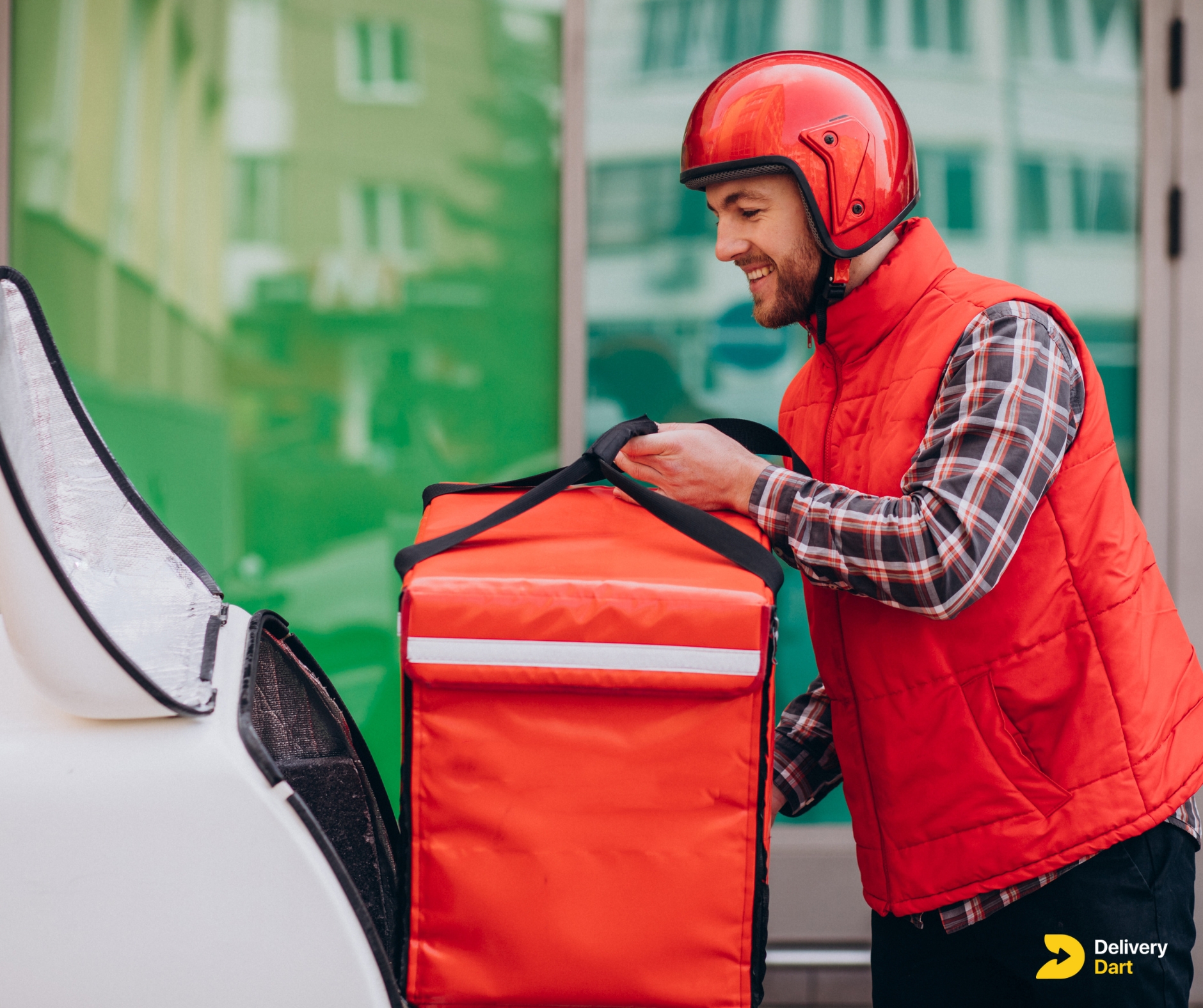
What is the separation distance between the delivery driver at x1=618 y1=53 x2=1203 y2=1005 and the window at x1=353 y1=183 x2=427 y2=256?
186 cm

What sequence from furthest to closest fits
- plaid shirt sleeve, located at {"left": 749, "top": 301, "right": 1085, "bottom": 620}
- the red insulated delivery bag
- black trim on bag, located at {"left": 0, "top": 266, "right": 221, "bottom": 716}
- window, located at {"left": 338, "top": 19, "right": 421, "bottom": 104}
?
window, located at {"left": 338, "top": 19, "right": 421, "bottom": 104} → plaid shirt sleeve, located at {"left": 749, "top": 301, "right": 1085, "bottom": 620} → the red insulated delivery bag → black trim on bag, located at {"left": 0, "top": 266, "right": 221, "bottom": 716}

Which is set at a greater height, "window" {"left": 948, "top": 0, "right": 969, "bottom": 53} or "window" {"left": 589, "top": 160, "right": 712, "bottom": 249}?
"window" {"left": 948, "top": 0, "right": 969, "bottom": 53}

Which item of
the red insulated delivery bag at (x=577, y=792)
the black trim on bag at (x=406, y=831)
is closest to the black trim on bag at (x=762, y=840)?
the red insulated delivery bag at (x=577, y=792)

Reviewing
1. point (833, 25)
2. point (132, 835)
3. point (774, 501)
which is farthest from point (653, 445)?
point (833, 25)

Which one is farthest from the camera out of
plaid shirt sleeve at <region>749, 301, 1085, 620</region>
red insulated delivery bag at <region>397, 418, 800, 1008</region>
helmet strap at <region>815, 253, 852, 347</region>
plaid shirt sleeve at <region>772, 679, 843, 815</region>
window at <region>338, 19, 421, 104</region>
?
window at <region>338, 19, 421, 104</region>

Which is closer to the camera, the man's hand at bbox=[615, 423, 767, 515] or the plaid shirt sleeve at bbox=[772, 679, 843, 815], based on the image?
the man's hand at bbox=[615, 423, 767, 515]

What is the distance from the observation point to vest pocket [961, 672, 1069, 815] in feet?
4.29

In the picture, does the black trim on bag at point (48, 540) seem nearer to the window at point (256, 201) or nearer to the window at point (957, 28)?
the window at point (256, 201)

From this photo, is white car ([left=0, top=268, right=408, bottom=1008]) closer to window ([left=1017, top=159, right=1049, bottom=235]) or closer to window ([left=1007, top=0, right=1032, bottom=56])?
window ([left=1017, top=159, right=1049, bottom=235])

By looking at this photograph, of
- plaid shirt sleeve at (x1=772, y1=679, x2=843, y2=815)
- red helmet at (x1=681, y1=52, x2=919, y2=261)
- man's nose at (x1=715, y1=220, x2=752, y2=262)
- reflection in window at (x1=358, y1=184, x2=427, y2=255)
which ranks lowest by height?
plaid shirt sleeve at (x1=772, y1=679, x2=843, y2=815)

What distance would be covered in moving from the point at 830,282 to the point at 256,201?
230 cm

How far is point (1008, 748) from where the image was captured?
131 cm

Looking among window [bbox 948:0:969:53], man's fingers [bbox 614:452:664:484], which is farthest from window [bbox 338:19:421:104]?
man's fingers [bbox 614:452:664:484]

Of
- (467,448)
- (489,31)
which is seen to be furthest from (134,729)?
(489,31)
